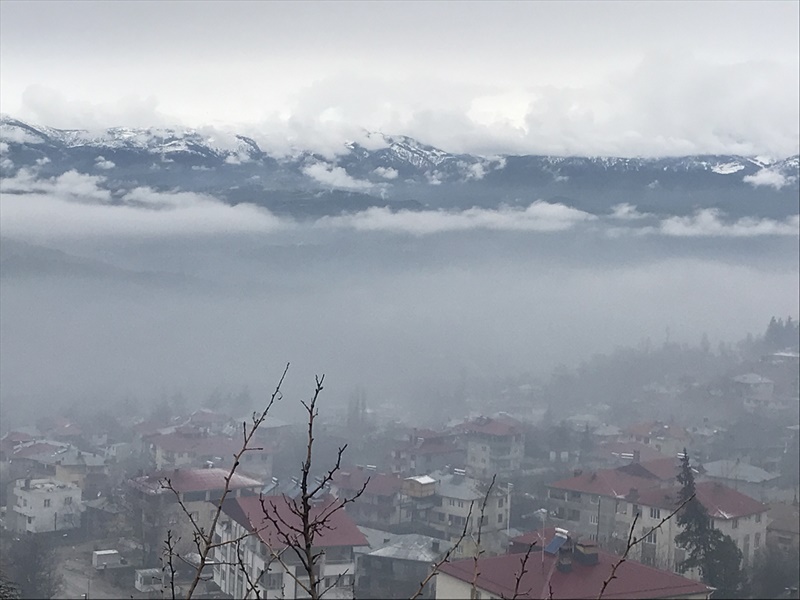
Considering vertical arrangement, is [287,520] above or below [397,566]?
above

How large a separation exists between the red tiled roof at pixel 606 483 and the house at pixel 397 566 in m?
1.21

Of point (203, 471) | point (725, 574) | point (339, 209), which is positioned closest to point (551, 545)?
point (725, 574)

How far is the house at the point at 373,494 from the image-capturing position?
5.81m

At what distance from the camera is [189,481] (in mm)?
5020

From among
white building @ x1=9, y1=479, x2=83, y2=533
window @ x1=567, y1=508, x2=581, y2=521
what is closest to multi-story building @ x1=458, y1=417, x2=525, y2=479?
window @ x1=567, y1=508, x2=581, y2=521

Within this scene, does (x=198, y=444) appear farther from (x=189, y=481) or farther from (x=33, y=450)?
(x=33, y=450)

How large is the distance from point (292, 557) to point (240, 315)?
1.80 m

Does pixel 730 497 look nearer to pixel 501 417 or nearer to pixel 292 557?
pixel 501 417

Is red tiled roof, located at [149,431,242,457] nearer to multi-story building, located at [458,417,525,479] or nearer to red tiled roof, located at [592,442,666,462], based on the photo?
multi-story building, located at [458,417,525,479]

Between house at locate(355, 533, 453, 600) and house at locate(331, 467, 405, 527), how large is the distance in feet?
0.63

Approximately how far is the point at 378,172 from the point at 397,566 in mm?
2773

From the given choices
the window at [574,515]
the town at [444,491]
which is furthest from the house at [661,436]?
the window at [574,515]

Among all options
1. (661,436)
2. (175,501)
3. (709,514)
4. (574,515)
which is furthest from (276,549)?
(661,436)

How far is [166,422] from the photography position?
18.2ft
